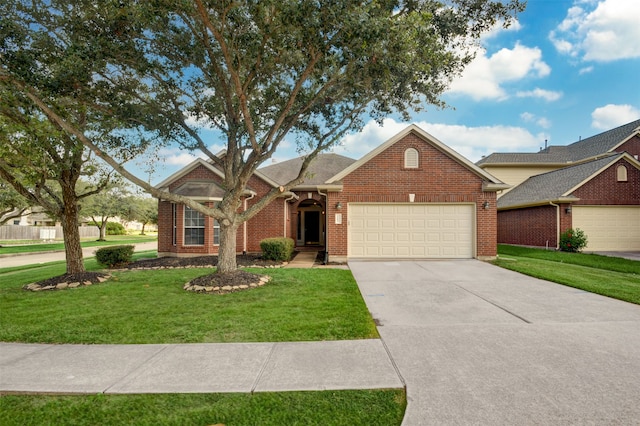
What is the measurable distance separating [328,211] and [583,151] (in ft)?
Result: 81.6

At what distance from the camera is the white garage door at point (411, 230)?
12.2 meters

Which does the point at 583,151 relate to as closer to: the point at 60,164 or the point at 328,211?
the point at 328,211

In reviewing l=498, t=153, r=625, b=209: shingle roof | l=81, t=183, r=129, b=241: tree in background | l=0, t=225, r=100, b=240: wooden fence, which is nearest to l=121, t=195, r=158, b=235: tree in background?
l=81, t=183, r=129, b=241: tree in background

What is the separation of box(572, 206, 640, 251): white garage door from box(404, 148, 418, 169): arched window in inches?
370

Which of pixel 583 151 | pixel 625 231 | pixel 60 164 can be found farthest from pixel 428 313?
pixel 583 151

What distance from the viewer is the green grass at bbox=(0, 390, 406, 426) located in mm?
2502

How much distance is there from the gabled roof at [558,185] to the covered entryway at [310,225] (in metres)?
11.2

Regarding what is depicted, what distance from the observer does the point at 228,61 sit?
636 centimetres

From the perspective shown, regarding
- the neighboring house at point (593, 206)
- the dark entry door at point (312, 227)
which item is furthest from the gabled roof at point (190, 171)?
the neighboring house at point (593, 206)

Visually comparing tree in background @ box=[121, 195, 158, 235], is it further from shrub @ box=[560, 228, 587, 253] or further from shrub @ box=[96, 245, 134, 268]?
shrub @ box=[560, 228, 587, 253]

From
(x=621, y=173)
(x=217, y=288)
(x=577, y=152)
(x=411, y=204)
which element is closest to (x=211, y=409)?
(x=217, y=288)

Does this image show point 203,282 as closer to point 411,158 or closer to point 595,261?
→ point 411,158

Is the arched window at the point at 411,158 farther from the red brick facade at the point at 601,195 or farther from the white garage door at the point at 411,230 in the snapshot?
the red brick facade at the point at 601,195

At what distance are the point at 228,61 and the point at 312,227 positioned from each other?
14.7m
